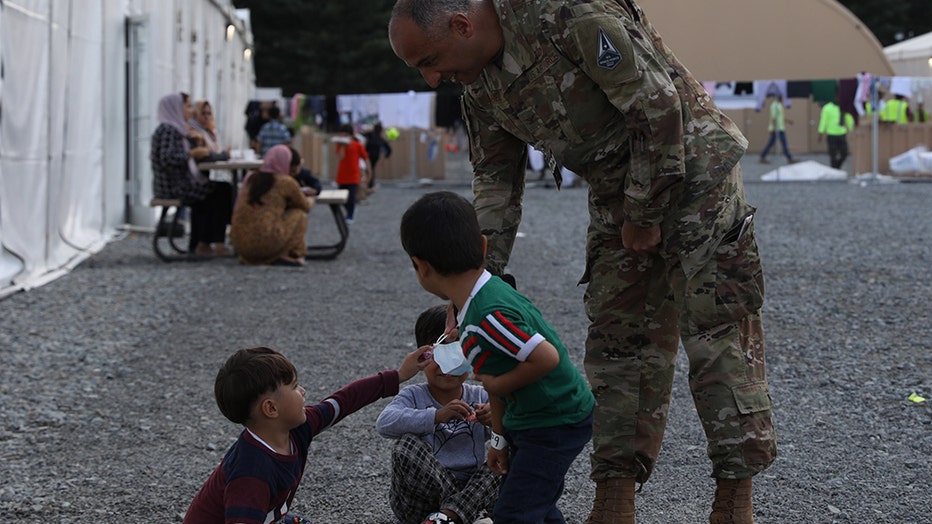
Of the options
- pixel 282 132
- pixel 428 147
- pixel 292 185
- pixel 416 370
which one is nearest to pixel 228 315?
pixel 292 185

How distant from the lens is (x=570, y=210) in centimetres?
1703

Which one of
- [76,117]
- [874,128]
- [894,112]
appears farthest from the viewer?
[894,112]

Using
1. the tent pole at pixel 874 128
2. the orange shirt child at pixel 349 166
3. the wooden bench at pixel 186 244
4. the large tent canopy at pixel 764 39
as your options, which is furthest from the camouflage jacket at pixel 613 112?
the tent pole at pixel 874 128

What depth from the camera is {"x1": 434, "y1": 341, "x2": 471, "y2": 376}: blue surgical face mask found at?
2.81m

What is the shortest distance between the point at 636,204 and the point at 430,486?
969mm

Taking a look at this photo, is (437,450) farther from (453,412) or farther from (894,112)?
(894,112)

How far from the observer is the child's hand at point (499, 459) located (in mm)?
2906

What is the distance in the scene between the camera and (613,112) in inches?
116

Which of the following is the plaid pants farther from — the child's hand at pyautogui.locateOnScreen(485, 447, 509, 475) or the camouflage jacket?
the camouflage jacket

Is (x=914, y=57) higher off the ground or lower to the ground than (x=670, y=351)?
higher

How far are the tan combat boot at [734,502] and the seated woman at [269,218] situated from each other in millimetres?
7341

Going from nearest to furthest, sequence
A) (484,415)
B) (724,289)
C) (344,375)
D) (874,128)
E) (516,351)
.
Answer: (516,351)
(724,289)
(484,415)
(344,375)
(874,128)

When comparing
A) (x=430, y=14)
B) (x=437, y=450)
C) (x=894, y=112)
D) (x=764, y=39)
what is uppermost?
(x=764, y=39)

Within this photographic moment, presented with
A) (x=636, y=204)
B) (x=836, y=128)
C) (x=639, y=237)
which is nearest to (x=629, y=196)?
(x=636, y=204)
